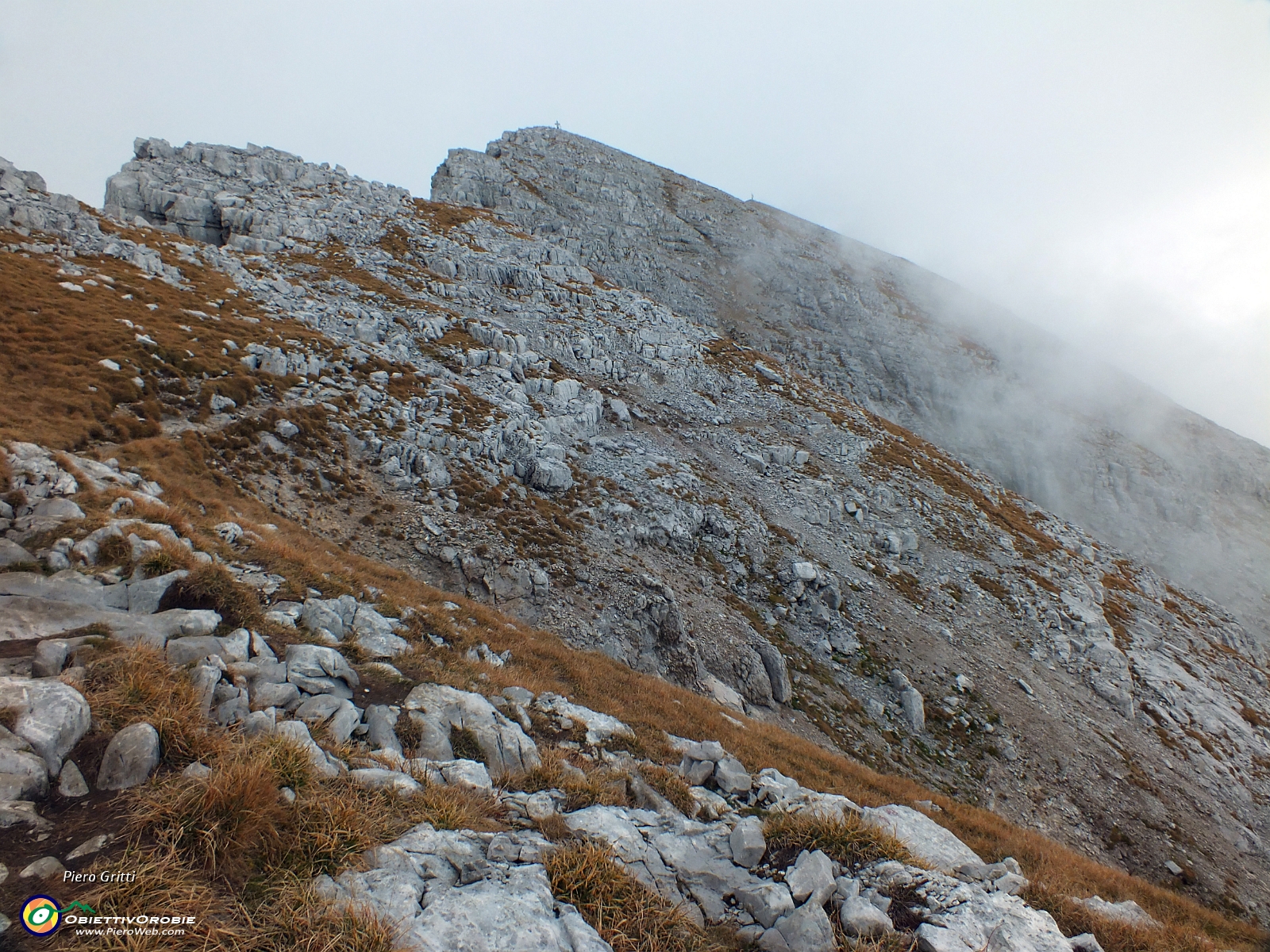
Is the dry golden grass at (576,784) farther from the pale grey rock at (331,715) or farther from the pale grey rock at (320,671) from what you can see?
the pale grey rock at (320,671)

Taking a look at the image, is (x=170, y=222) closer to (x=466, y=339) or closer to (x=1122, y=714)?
(x=466, y=339)

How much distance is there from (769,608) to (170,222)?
61932 mm

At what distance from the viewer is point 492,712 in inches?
381

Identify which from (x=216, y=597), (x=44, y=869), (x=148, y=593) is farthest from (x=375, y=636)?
(x=44, y=869)

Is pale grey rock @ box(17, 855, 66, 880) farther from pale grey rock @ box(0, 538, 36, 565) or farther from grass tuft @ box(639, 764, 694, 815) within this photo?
grass tuft @ box(639, 764, 694, 815)

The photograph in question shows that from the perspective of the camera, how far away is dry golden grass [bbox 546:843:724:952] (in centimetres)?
539

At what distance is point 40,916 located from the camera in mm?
3676

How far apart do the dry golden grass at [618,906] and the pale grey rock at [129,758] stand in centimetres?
420

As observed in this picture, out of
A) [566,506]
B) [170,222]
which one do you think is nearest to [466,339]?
[566,506]

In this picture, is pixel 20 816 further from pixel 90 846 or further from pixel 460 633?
pixel 460 633

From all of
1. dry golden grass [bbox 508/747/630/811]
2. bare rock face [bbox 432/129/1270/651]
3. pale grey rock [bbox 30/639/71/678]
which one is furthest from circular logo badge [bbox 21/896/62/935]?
bare rock face [bbox 432/129/1270/651]

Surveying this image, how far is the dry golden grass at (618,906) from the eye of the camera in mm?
5395

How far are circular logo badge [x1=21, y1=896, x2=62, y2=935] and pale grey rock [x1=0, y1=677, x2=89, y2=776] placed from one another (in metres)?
1.55

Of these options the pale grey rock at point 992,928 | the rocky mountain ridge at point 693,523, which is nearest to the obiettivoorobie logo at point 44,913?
the pale grey rock at point 992,928
